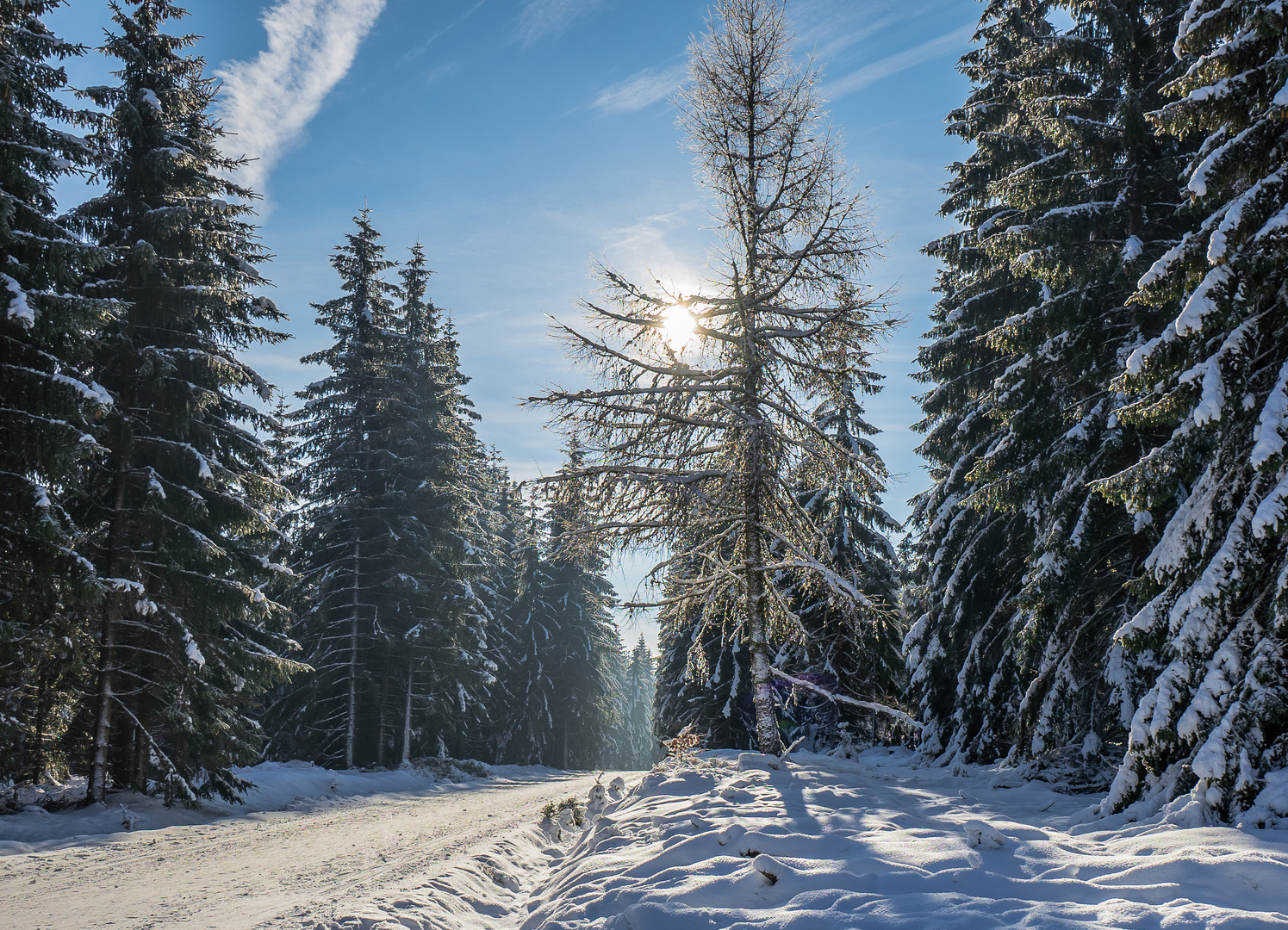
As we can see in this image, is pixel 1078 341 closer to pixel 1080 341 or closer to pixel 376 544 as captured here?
pixel 1080 341

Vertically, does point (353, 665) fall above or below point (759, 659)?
below

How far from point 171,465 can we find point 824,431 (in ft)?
42.7

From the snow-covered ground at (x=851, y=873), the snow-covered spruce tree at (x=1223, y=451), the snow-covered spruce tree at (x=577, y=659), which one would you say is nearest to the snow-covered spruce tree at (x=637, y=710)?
the snow-covered spruce tree at (x=577, y=659)

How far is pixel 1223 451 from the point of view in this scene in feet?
22.3

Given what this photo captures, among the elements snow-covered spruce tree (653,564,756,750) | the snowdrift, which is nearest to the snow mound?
the snowdrift

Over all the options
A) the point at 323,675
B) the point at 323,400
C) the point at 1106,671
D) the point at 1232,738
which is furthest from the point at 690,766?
the point at 323,400

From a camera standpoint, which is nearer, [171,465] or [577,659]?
[171,465]

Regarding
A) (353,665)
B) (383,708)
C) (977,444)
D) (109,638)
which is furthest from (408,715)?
(977,444)

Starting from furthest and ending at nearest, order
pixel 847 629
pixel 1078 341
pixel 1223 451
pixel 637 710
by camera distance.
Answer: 1. pixel 637 710
2. pixel 847 629
3. pixel 1078 341
4. pixel 1223 451

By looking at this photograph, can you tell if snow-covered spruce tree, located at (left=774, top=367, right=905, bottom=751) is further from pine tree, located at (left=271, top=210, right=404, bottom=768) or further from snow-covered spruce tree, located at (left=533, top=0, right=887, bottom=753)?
pine tree, located at (left=271, top=210, right=404, bottom=768)

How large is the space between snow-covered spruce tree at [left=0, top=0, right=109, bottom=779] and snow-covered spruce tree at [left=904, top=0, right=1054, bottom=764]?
14606 millimetres

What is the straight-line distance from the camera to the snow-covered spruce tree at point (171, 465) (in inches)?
504

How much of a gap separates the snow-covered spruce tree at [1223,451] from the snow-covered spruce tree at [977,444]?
5537 millimetres

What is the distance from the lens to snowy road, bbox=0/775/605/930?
246 inches
